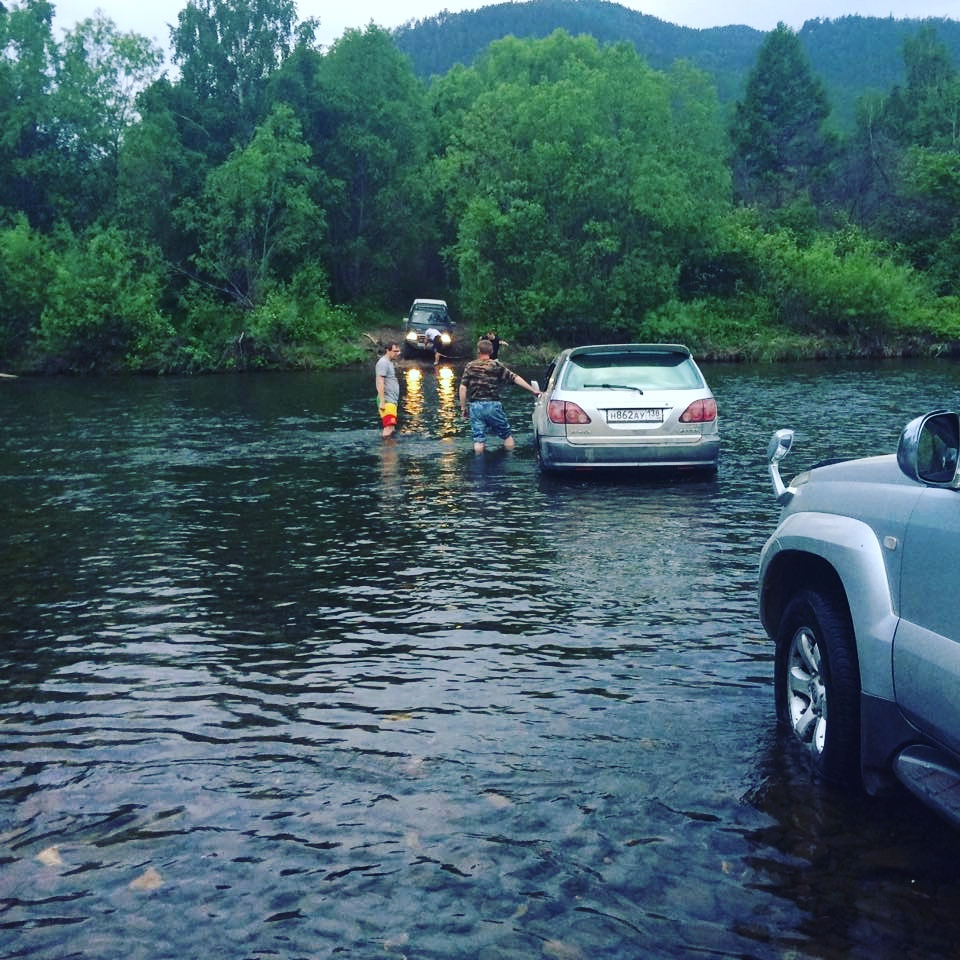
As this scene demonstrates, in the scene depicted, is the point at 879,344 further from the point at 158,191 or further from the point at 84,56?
the point at 84,56

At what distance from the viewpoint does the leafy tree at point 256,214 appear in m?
53.7

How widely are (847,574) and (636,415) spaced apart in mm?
9570

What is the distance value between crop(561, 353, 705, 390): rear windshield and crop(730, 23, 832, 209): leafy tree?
88.0 meters

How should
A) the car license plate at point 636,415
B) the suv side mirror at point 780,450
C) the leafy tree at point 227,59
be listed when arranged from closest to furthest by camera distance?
the suv side mirror at point 780,450, the car license plate at point 636,415, the leafy tree at point 227,59

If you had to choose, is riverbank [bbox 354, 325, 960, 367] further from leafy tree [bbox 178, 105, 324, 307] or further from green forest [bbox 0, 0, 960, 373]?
leafy tree [bbox 178, 105, 324, 307]

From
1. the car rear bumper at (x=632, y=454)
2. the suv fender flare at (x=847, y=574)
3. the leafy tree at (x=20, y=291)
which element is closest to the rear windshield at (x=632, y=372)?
the car rear bumper at (x=632, y=454)

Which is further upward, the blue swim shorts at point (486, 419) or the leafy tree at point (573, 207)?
the leafy tree at point (573, 207)

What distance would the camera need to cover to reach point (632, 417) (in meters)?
14.1

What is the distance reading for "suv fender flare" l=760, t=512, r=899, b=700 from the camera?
4.33m

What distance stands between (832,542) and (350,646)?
3.38 meters

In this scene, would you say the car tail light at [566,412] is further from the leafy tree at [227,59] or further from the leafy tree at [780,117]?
the leafy tree at [780,117]

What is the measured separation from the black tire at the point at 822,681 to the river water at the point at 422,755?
0.56 ft

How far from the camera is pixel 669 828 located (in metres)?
4.52

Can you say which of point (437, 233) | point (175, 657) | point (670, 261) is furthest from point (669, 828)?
point (437, 233)
